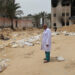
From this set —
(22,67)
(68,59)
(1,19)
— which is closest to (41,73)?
(22,67)

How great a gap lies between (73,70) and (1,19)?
3578 centimetres

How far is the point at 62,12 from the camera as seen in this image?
50.0m

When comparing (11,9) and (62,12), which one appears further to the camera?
(62,12)

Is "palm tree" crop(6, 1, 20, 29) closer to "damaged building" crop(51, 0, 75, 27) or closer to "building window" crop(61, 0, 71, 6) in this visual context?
"damaged building" crop(51, 0, 75, 27)

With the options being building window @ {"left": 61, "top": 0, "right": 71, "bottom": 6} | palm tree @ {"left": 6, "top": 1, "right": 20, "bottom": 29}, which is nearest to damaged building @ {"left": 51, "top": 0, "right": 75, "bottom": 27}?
building window @ {"left": 61, "top": 0, "right": 71, "bottom": 6}

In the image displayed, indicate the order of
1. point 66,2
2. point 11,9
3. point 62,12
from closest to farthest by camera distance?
1. point 11,9
2. point 66,2
3. point 62,12

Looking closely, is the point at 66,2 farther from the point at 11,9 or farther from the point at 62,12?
the point at 11,9

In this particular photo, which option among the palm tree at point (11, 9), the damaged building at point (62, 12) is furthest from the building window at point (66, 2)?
the palm tree at point (11, 9)

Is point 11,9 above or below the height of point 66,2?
below

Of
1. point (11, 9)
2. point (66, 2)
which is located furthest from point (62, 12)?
point (11, 9)

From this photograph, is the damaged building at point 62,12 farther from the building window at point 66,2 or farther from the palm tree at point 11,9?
the palm tree at point 11,9

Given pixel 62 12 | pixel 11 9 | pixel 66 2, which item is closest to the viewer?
pixel 11 9

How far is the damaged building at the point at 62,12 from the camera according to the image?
49.3 metres

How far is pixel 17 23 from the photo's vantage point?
51125 mm
